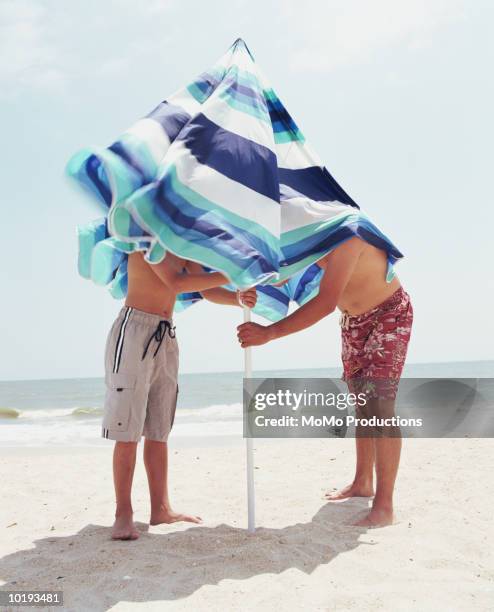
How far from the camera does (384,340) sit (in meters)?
3.60

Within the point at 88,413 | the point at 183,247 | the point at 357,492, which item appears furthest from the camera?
the point at 88,413

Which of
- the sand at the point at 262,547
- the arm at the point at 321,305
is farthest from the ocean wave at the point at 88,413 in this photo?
the arm at the point at 321,305

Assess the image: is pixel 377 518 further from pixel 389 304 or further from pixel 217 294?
pixel 217 294

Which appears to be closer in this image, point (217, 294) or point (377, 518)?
point (377, 518)

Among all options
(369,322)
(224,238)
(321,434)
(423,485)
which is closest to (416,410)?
(321,434)

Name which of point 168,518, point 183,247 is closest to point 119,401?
point 168,518

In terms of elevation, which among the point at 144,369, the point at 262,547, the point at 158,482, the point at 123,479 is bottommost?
the point at 262,547

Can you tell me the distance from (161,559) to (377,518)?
1322mm

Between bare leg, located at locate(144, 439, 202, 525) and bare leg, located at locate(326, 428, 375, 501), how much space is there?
1.15 m

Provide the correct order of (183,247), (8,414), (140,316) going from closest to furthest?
1. (183,247)
2. (140,316)
3. (8,414)

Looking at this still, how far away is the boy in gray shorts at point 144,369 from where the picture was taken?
3141 millimetres

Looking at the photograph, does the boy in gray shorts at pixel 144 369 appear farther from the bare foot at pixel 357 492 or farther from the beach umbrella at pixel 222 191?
the bare foot at pixel 357 492

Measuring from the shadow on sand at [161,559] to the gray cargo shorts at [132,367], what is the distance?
61cm

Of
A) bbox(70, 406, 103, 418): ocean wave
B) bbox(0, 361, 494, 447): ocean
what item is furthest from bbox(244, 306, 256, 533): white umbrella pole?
bbox(70, 406, 103, 418): ocean wave
